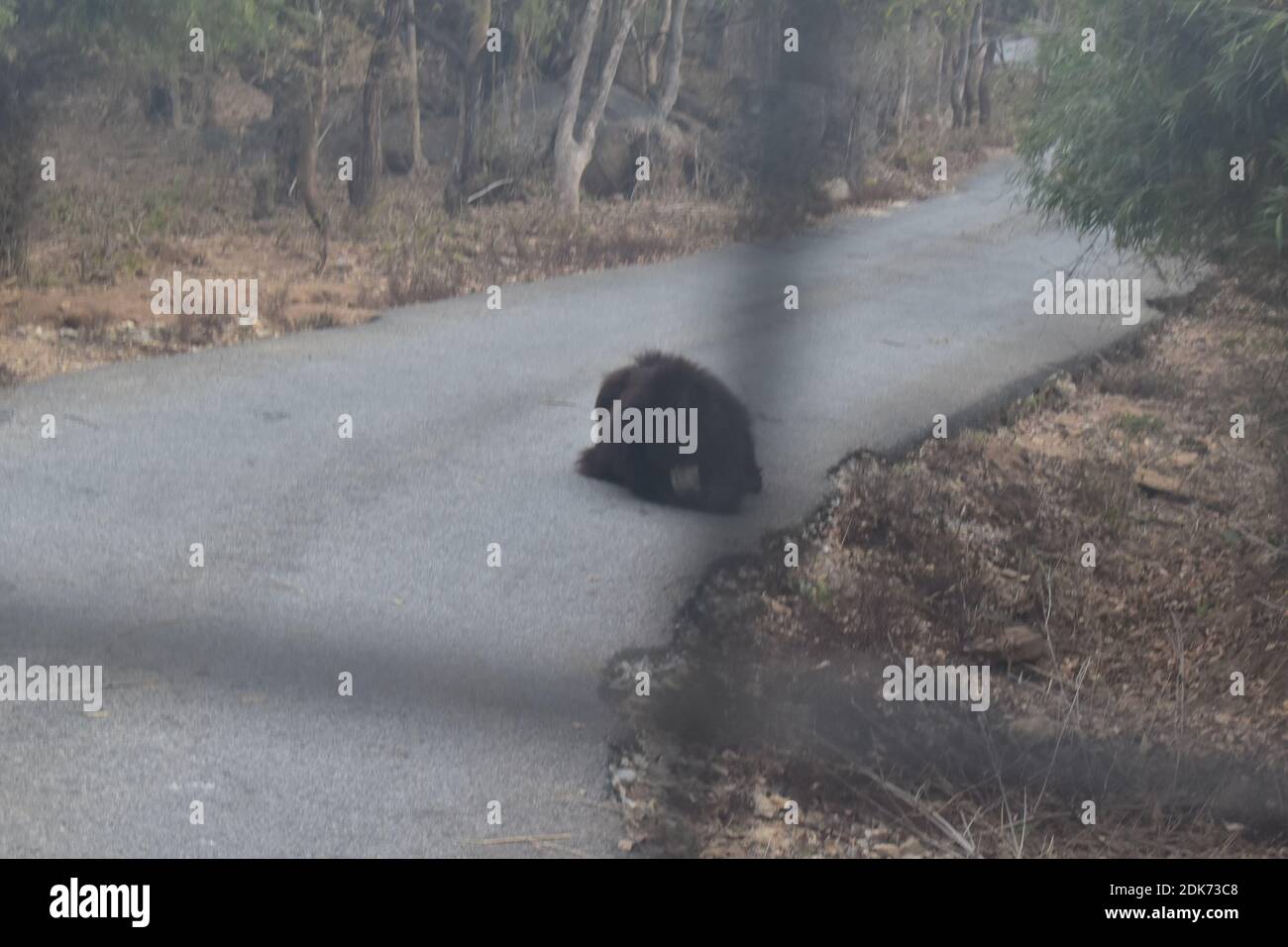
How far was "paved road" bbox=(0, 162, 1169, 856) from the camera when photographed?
431cm

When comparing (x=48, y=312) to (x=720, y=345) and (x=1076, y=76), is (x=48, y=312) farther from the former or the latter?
(x=1076, y=76)

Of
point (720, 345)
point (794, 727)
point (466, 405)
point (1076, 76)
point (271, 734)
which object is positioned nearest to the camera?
point (271, 734)

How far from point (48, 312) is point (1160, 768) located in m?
8.76

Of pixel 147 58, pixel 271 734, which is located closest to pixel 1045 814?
pixel 271 734

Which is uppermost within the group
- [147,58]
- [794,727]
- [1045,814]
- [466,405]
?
[147,58]

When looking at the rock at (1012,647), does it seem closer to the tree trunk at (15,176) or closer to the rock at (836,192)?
the tree trunk at (15,176)

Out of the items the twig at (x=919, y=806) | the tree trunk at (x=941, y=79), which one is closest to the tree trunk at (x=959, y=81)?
the tree trunk at (x=941, y=79)

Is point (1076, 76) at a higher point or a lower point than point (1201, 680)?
higher

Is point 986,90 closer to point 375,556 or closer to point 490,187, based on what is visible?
point 490,187

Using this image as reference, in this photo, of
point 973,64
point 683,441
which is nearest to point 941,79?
point 973,64

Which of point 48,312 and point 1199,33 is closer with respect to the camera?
point 1199,33

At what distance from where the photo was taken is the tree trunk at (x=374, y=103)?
17219 millimetres

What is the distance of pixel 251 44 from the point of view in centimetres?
1584

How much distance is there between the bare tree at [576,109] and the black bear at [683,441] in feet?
36.5
